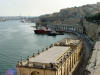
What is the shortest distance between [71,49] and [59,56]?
6.33 meters

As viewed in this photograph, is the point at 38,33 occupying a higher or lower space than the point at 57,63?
lower

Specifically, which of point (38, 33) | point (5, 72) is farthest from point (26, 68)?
point (38, 33)

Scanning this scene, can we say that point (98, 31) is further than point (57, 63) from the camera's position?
Yes

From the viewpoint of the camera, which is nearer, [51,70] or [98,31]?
[51,70]

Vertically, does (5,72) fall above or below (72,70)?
→ below

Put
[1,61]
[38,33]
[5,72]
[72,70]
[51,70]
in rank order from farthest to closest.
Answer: [38,33], [1,61], [5,72], [72,70], [51,70]

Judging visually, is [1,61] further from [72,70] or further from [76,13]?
[76,13]

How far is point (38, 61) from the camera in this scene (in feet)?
77.1

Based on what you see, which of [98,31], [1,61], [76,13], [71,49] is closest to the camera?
[71,49]

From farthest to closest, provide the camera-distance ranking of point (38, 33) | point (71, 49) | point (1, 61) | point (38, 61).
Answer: point (38, 33) < point (1, 61) < point (71, 49) < point (38, 61)

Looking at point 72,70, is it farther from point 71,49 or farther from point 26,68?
point 26,68

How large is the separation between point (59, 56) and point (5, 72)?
1376cm

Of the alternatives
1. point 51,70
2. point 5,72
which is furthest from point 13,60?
point 51,70

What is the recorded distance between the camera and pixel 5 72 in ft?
116
